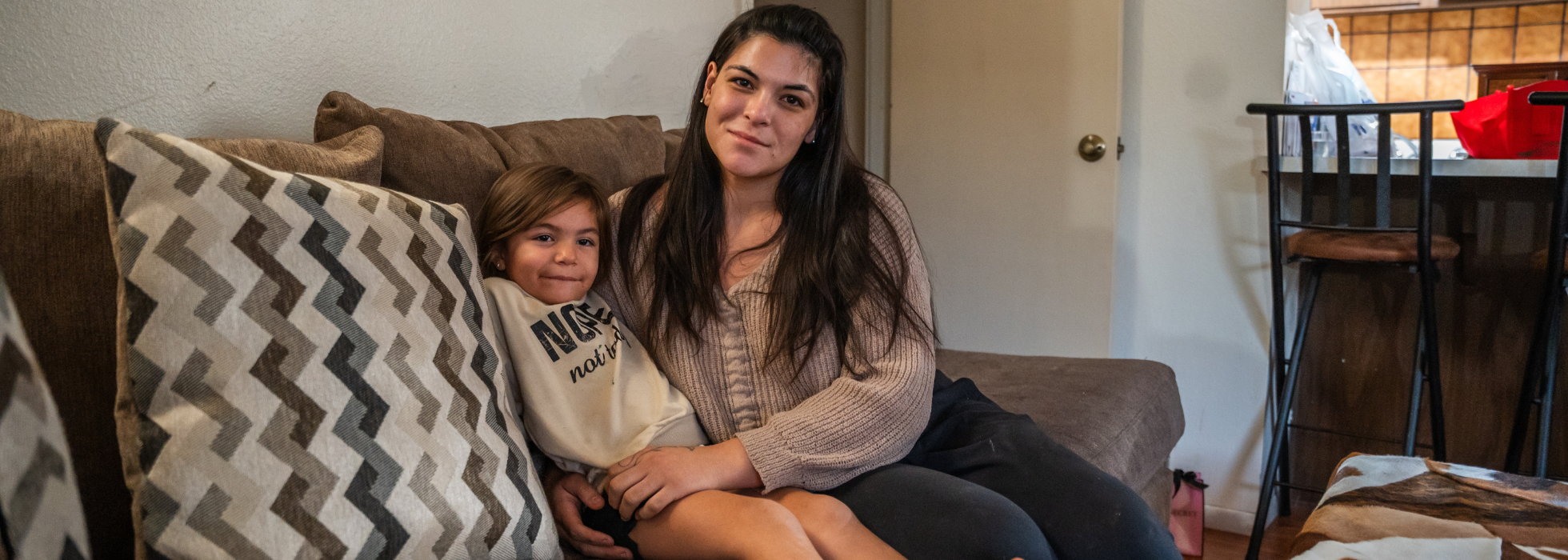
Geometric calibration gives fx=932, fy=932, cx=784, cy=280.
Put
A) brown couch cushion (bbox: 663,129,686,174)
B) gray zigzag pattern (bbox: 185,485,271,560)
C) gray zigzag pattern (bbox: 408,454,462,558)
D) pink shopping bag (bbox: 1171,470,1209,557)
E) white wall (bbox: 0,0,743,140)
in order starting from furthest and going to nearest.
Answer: pink shopping bag (bbox: 1171,470,1209,557) < brown couch cushion (bbox: 663,129,686,174) < white wall (bbox: 0,0,743,140) < gray zigzag pattern (bbox: 408,454,462,558) < gray zigzag pattern (bbox: 185,485,271,560)

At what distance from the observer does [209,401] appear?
0.70m

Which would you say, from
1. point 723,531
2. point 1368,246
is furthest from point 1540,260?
point 723,531

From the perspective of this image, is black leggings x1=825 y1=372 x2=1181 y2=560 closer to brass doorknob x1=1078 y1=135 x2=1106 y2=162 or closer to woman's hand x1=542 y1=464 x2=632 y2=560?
woman's hand x1=542 y1=464 x2=632 y2=560

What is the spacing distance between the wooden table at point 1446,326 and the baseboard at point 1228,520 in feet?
0.57

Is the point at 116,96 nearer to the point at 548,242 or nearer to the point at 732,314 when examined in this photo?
the point at 548,242

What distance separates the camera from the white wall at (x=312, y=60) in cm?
104

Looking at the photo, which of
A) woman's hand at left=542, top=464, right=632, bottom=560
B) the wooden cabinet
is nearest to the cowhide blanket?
woman's hand at left=542, top=464, right=632, bottom=560

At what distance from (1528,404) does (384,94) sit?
2222 millimetres

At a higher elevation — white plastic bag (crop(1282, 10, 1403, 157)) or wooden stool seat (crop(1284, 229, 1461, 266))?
white plastic bag (crop(1282, 10, 1403, 157))

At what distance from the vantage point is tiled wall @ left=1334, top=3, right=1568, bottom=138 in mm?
4457

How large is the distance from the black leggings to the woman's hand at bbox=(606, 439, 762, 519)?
0.13 m

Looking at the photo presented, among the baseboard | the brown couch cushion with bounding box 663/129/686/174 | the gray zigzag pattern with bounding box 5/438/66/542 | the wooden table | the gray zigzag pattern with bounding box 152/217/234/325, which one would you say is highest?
the brown couch cushion with bounding box 663/129/686/174

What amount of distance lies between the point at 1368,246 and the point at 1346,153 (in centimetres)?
20

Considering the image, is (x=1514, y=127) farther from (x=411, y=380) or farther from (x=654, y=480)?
(x=411, y=380)
